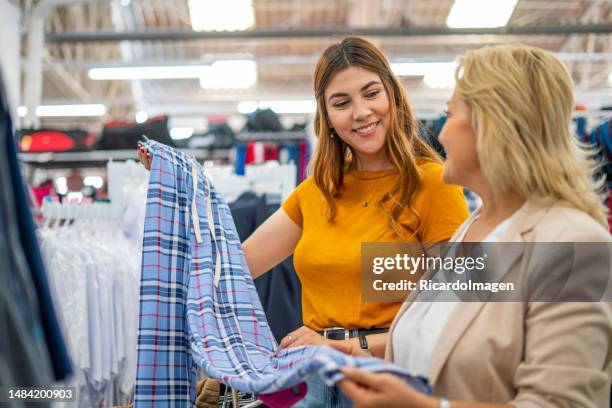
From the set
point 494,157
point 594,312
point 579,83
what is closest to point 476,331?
point 594,312

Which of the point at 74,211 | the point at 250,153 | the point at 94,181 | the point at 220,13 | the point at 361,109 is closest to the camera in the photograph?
the point at 361,109

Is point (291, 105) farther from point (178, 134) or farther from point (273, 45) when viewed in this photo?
point (178, 134)

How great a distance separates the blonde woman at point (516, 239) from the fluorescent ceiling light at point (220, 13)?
8726 mm

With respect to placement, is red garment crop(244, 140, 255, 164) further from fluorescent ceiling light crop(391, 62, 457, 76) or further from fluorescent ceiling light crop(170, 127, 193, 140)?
fluorescent ceiling light crop(391, 62, 457, 76)

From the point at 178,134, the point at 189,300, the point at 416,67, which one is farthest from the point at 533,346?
the point at 416,67

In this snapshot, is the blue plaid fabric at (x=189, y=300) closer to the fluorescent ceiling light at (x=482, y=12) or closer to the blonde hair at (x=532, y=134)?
the blonde hair at (x=532, y=134)

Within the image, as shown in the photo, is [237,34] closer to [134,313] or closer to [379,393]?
[134,313]

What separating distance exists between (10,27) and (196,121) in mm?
11709

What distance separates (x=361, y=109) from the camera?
2.00 meters

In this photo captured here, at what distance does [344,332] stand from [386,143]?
24.0 inches

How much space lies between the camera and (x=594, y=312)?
1.22 meters

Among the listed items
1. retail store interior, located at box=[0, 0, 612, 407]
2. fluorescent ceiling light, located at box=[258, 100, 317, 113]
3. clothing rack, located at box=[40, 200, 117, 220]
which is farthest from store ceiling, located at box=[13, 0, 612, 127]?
clothing rack, located at box=[40, 200, 117, 220]

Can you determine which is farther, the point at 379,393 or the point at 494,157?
the point at 494,157

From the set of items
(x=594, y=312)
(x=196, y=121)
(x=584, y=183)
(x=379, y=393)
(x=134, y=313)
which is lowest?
(x=134, y=313)
